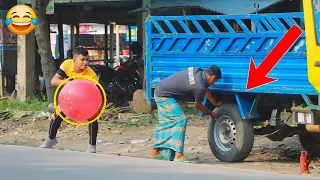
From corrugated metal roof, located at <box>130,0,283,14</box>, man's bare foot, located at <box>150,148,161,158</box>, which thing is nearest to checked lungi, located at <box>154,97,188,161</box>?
man's bare foot, located at <box>150,148,161,158</box>

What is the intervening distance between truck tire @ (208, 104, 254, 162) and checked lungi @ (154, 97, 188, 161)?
0.79 meters

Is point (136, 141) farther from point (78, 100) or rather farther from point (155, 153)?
point (78, 100)

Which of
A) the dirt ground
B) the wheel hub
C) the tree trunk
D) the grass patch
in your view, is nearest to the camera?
the wheel hub

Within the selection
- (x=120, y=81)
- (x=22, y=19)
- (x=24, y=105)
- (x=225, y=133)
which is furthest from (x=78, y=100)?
(x=120, y=81)

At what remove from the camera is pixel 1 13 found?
18.1 m

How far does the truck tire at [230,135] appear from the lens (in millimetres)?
9891

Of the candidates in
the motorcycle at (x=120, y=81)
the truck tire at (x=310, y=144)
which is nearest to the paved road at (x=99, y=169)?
the truck tire at (x=310, y=144)

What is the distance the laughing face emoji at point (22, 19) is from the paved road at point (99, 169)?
20.8ft

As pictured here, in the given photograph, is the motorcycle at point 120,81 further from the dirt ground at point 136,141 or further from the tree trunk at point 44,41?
the dirt ground at point 136,141

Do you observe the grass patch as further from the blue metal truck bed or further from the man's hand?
the man's hand

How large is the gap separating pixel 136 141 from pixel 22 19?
4.57 meters

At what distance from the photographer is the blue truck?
8961 millimetres

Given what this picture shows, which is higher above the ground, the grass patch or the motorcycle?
the motorcycle

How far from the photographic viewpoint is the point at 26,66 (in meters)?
17.5
